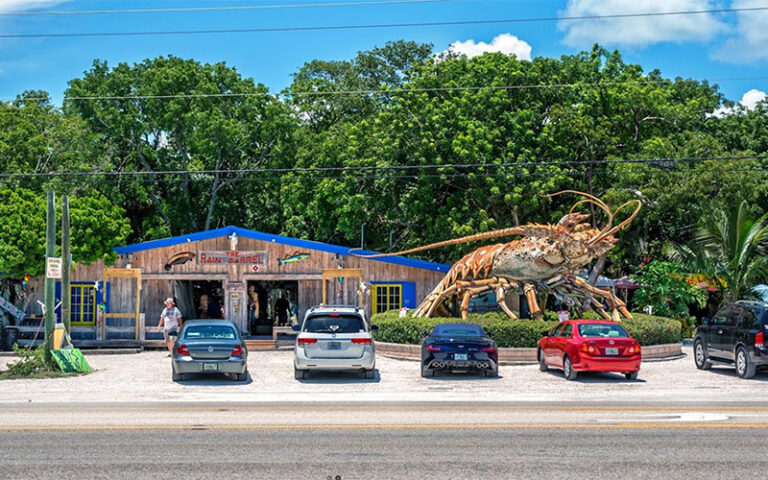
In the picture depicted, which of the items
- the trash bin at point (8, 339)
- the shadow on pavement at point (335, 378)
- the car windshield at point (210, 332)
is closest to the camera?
the shadow on pavement at point (335, 378)

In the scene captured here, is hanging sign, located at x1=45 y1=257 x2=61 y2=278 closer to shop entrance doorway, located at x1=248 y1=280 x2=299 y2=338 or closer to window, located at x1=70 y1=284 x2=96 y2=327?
window, located at x1=70 y1=284 x2=96 y2=327

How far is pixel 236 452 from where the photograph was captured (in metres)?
11.4

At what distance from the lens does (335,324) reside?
21562 millimetres

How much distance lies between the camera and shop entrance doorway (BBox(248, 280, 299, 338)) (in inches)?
1431

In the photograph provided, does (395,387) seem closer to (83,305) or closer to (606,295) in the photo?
(606,295)

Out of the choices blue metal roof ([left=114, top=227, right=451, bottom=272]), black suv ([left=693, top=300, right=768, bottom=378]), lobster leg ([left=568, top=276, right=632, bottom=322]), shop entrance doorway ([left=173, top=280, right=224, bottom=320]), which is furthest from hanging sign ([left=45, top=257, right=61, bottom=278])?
black suv ([left=693, top=300, right=768, bottom=378])

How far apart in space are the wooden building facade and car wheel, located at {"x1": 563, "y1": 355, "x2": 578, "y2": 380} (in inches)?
514

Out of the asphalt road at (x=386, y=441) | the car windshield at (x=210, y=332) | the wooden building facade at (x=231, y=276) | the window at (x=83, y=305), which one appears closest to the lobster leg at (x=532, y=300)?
the wooden building facade at (x=231, y=276)

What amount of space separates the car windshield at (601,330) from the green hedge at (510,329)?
178 inches

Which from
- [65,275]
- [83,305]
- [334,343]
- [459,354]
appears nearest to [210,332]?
[334,343]

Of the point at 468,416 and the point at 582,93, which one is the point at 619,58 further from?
the point at 468,416

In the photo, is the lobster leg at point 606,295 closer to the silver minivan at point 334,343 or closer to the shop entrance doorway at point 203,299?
the silver minivan at point 334,343

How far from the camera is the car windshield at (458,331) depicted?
22.7 meters

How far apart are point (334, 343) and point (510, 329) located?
7.35m
